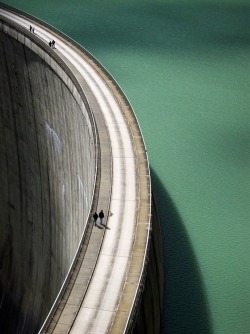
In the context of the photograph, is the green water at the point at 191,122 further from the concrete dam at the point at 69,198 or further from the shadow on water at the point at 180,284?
the concrete dam at the point at 69,198

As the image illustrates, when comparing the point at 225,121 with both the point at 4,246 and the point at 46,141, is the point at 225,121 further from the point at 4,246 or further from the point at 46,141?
the point at 4,246

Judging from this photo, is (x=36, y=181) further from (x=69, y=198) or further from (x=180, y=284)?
(x=180, y=284)

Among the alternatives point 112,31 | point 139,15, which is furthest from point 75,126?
point 139,15

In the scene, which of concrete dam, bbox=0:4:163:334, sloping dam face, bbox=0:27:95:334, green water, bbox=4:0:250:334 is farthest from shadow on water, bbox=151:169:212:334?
sloping dam face, bbox=0:27:95:334

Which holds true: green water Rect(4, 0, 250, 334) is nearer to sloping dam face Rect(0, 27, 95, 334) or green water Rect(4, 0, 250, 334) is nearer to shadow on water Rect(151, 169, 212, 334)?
shadow on water Rect(151, 169, 212, 334)

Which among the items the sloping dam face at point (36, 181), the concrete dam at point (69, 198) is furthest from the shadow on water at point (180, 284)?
the sloping dam face at point (36, 181)

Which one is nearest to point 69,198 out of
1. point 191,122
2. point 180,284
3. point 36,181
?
point 36,181
